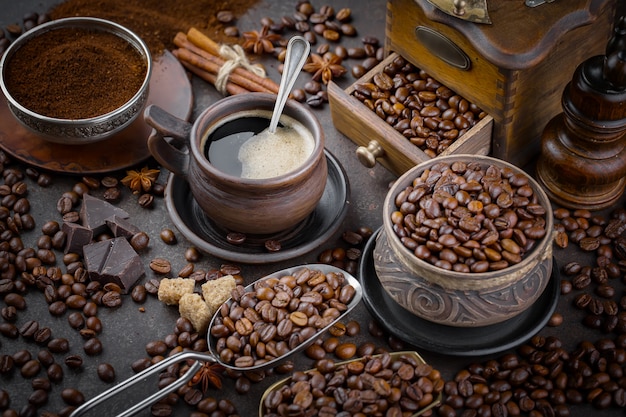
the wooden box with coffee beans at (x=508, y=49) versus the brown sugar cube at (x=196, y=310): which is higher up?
the wooden box with coffee beans at (x=508, y=49)

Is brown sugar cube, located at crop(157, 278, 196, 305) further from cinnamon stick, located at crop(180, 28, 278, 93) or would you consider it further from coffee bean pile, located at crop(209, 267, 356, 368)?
cinnamon stick, located at crop(180, 28, 278, 93)

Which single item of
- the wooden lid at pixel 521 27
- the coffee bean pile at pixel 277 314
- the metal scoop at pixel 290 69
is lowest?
the coffee bean pile at pixel 277 314

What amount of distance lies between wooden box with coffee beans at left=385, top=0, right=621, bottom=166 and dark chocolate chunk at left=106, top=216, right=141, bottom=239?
993 mm

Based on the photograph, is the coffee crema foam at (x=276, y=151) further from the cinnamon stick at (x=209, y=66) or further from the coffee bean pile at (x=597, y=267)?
the coffee bean pile at (x=597, y=267)

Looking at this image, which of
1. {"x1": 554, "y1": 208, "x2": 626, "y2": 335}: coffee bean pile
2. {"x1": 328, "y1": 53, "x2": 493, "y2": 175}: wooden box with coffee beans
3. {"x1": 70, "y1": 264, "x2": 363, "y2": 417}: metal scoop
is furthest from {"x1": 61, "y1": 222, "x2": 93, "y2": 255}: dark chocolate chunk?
{"x1": 554, "y1": 208, "x2": 626, "y2": 335}: coffee bean pile

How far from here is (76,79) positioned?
8.87 feet

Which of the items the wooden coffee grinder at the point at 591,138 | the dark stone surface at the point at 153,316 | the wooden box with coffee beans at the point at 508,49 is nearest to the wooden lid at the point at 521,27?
the wooden box with coffee beans at the point at 508,49

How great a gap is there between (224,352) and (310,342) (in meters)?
0.22

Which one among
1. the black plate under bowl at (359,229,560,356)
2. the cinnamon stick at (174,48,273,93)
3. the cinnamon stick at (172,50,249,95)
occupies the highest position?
the cinnamon stick at (174,48,273,93)

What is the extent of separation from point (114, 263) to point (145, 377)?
1.49 feet

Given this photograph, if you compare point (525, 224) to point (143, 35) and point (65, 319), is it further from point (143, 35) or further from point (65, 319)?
point (143, 35)

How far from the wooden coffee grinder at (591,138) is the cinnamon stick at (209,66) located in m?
0.95

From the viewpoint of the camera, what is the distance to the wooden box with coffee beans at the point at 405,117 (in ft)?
8.35

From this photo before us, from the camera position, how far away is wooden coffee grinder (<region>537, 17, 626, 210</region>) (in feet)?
7.71
